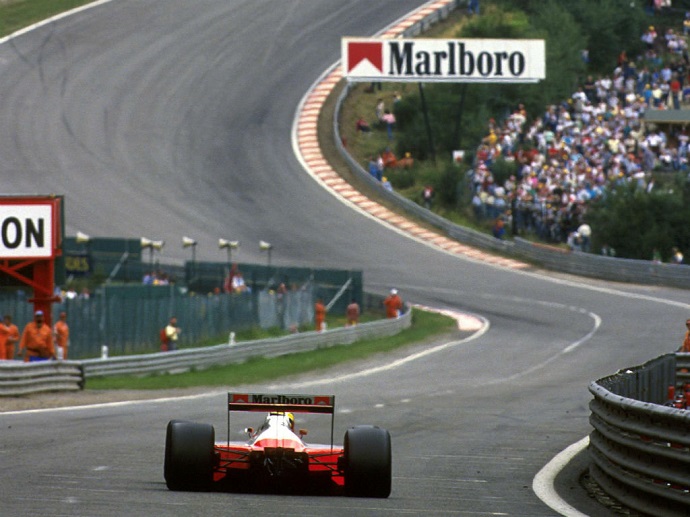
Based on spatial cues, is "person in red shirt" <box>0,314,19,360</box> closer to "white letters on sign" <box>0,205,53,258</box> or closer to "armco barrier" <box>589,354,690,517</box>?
"white letters on sign" <box>0,205,53,258</box>

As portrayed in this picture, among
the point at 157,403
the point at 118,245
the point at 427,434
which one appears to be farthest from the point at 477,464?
the point at 118,245

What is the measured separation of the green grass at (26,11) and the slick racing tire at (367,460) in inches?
2193

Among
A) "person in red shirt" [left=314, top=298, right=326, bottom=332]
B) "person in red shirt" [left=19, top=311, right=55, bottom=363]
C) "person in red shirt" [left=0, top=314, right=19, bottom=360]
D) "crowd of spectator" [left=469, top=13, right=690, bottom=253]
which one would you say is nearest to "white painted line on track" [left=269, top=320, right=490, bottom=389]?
"person in red shirt" [left=314, top=298, right=326, bottom=332]

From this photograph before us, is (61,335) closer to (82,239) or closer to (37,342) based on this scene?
(37,342)

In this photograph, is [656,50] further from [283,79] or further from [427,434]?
[427,434]

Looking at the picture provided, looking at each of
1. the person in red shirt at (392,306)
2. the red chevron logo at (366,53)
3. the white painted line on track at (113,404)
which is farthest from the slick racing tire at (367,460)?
the red chevron logo at (366,53)

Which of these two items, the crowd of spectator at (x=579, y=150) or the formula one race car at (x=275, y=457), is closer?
the formula one race car at (x=275, y=457)

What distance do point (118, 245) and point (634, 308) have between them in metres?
14.7

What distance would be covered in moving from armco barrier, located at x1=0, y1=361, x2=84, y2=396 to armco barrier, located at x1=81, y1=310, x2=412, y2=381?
368 millimetres

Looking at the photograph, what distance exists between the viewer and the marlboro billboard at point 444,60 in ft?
184

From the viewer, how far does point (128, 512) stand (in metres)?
10.9

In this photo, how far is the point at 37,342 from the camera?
23859 mm

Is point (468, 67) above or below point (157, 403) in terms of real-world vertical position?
above

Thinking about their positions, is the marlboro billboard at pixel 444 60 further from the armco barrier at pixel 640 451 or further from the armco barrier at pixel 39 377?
the armco barrier at pixel 640 451
